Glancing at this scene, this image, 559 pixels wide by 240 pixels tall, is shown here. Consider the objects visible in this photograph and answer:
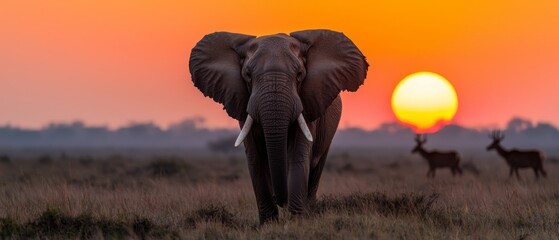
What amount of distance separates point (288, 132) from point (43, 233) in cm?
328

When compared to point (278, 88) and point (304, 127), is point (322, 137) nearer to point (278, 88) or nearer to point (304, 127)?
point (304, 127)

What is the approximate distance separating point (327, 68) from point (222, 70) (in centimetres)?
137

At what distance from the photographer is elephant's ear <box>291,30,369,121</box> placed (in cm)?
1062

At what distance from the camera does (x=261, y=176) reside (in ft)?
36.2

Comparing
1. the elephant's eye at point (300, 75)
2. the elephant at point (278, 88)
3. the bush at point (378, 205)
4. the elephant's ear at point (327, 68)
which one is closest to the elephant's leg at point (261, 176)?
the elephant at point (278, 88)

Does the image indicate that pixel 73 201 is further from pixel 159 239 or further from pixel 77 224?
pixel 159 239

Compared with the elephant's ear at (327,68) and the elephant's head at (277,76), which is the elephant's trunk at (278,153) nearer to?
the elephant's head at (277,76)

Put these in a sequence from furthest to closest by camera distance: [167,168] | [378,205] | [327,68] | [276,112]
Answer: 1. [167,168]
2. [378,205]
3. [327,68]
4. [276,112]

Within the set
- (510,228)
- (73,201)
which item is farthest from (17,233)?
(510,228)

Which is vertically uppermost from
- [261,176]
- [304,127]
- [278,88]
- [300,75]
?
[300,75]

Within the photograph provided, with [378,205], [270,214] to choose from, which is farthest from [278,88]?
[378,205]

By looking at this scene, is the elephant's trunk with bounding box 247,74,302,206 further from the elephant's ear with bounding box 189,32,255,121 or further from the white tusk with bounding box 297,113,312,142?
the elephant's ear with bounding box 189,32,255,121

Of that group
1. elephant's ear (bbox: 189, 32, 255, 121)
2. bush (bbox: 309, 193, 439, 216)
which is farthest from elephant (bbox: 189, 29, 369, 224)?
bush (bbox: 309, 193, 439, 216)

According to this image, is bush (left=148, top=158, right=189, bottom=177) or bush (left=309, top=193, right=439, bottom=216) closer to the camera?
bush (left=309, top=193, right=439, bottom=216)
